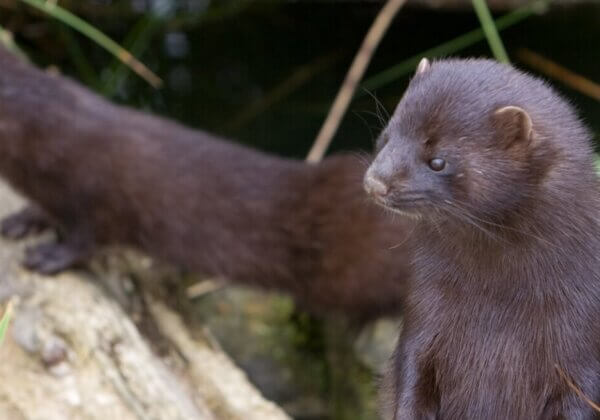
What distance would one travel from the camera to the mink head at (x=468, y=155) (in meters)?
1.71

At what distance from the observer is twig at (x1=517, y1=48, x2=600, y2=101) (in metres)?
3.95

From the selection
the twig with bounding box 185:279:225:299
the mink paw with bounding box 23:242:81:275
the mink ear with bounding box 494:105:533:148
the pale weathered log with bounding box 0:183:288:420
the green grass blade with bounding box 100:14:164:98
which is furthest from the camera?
the green grass blade with bounding box 100:14:164:98

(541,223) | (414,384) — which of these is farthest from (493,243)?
(414,384)

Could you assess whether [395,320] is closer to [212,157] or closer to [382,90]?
[212,157]

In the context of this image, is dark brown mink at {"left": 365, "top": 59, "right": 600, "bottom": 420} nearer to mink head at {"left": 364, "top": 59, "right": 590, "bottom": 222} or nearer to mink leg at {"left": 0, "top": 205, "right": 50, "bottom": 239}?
mink head at {"left": 364, "top": 59, "right": 590, "bottom": 222}

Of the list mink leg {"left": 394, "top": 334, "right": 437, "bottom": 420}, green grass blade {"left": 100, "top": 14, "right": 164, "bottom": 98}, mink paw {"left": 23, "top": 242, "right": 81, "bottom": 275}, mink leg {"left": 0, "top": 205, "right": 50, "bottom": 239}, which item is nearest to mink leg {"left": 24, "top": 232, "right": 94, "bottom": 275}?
mink paw {"left": 23, "top": 242, "right": 81, "bottom": 275}

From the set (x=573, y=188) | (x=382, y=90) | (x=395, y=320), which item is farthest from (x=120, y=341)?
(x=382, y=90)

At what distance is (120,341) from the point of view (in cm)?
315

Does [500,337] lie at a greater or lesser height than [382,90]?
greater

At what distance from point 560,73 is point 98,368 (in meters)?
2.33

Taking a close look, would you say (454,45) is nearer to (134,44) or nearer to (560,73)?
(560,73)

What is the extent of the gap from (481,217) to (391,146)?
0.20 m

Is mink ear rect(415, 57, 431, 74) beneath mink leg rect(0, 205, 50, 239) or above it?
above

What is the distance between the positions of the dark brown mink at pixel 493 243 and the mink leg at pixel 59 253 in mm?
2039
